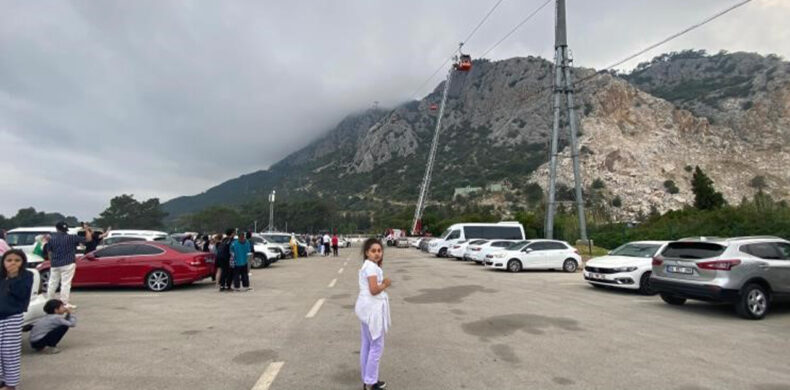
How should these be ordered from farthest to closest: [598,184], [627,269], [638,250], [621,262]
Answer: [598,184] < [638,250] < [621,262] < [627,269]

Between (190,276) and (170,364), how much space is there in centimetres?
853

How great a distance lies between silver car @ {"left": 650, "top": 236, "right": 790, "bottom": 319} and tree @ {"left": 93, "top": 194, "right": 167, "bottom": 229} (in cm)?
11220

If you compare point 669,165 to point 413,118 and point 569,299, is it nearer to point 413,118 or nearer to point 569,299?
point 413,118

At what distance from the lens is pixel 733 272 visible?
924 cm

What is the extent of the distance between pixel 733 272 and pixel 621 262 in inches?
177

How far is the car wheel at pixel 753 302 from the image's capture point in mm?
9227

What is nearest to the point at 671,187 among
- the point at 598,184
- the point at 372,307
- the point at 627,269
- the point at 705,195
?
the point at 598,184

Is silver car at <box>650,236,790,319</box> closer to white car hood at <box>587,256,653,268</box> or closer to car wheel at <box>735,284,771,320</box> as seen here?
car wheel at <box>735,284,771,320</box>

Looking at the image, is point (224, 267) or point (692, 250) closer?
point (692, 250)

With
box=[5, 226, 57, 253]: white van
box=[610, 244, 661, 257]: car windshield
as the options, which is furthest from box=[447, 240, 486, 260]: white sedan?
box=[5, 226, 57, 253]: white van

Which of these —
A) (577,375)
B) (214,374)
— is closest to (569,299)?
(577,375)

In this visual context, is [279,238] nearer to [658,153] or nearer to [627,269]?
[627,269]

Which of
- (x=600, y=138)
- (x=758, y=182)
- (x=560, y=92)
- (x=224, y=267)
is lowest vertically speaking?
(x=224, y=267)

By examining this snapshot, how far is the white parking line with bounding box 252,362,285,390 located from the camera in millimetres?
4832
